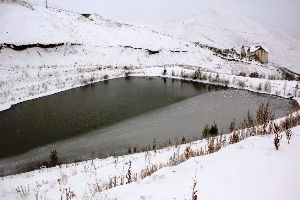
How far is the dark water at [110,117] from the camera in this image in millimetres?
17375

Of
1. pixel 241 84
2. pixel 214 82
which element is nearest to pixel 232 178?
pixel 241 84

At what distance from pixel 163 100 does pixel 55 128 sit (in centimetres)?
1086

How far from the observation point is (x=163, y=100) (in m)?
28.2

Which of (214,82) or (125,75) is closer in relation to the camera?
(214,82)

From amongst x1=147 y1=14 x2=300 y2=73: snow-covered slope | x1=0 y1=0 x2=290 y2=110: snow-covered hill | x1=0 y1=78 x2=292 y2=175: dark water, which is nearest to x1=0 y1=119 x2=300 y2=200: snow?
x1=0 y1=78 x2=292 y2=175: dark water

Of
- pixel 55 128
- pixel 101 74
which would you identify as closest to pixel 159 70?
pixel 101 74

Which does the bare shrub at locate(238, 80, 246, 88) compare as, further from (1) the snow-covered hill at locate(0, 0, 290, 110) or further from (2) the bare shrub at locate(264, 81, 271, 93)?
(1) the snow-covered hill at locate(0, 0, 290, 110)

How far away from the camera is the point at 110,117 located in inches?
885

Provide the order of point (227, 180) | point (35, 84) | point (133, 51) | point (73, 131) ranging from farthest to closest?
point (133, 51) < point (35, 84) < point (73, 131) < point (227, 180)

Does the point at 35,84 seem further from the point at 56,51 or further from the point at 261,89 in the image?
the point at 261,89

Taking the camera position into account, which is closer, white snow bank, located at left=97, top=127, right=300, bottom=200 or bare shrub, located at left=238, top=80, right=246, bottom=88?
white snow bank, located at left=97, top=127, right=300, bottom=200

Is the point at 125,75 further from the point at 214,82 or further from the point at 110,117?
the point at 110,117

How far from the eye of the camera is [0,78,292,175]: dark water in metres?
17.4

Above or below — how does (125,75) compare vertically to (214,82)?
above
